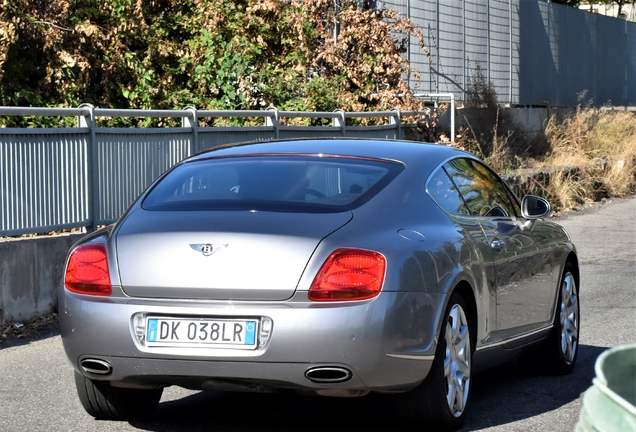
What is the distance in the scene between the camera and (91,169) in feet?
33.4

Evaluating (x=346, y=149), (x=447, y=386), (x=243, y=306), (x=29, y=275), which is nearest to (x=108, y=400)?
(x=243, y=306)

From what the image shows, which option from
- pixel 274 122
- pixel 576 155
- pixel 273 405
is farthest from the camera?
pixel 576 155

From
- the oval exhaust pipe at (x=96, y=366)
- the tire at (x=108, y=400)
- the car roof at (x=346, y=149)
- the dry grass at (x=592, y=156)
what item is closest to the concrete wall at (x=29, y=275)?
the car roof at (x=346, y=149)

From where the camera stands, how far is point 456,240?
5898 mm

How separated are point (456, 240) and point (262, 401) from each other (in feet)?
4.88

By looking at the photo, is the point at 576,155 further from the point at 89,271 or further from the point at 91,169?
the point at 89,271

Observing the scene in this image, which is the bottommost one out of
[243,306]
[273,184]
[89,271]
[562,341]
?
[562,341]

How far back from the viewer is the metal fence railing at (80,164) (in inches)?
366

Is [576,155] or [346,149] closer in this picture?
[346,149]

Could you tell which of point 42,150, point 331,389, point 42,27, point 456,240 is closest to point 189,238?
point 331,389

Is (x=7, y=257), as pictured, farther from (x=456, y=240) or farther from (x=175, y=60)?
(x=175, y=60)

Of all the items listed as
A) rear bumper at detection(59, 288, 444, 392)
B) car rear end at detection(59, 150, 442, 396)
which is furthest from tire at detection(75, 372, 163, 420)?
rear bumper at detection(59, 288, 444, 392)

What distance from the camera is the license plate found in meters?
5.05

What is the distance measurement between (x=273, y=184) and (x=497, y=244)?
56.9 inches
